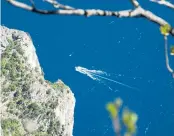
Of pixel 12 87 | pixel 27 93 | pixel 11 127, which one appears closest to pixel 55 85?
pixel 27 93

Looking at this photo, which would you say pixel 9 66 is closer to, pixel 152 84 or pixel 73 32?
pixel 73 32

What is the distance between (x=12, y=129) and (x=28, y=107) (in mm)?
1271

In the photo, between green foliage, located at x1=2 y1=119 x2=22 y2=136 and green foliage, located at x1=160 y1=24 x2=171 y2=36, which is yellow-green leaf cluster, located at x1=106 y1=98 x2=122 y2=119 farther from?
green foliage, located at x1=2 y1=119 x2=22 y2=136

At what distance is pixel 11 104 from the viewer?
9.91 meters

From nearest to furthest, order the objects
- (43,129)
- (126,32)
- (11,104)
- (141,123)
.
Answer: (126,32) → (141,123) → (11,104) → (43,129)

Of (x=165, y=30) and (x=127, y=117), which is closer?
(x=127, y=117)

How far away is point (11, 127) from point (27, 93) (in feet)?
5.13

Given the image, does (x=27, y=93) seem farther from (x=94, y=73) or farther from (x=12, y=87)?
(x=94, y=73)

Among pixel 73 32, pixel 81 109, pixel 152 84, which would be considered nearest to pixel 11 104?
pixel 81 109

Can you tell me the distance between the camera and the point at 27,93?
10.6m

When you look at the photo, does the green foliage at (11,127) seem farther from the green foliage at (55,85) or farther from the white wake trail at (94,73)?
the green foliage at (55,85)

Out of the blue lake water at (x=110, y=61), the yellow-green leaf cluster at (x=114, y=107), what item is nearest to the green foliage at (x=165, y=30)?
the yellow-green leaf cluster at (x=114, y=107)

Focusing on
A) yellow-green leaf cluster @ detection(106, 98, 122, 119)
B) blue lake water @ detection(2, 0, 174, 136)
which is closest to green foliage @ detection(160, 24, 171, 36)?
yellow-green leaf cluster @ detection(106, 98, 122, 119)

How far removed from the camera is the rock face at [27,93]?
9.91m
